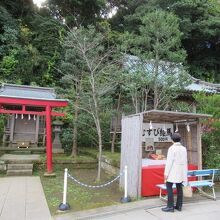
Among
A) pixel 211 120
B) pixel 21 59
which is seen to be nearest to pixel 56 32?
pixel 21 59

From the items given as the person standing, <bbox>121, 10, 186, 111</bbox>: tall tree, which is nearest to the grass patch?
the person standing

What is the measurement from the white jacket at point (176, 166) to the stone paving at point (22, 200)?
297 cm

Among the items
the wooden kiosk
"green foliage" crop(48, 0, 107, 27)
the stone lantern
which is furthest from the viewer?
"green foliage" crop(48, 0, 107, 27)

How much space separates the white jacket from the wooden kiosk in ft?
4.46

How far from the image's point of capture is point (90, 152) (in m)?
14.3

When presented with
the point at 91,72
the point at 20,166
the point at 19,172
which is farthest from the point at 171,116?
the point at 20,166

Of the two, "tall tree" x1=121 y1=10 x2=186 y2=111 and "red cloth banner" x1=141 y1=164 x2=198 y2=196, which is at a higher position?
"tall tree" x1=121 y1=10 x2=186 y2=111

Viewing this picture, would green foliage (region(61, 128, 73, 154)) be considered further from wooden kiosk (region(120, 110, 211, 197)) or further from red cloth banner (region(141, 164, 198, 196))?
red cloth banner (region(141, 164, 198, 196))

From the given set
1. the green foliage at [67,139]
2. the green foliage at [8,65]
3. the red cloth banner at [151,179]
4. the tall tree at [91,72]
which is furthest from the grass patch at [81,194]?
the green foliage at [8,65]

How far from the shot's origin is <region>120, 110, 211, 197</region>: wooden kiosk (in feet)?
24.9

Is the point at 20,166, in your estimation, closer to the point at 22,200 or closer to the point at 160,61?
the point at 22,200

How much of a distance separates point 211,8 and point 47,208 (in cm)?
2404

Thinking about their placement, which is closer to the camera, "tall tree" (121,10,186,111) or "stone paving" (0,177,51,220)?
"stone paving" (0,177,51,220)

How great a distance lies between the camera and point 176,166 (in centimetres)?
620
